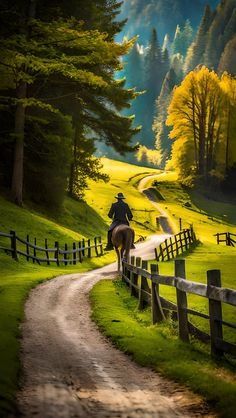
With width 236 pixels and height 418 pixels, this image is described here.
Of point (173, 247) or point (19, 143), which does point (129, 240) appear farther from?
point (173, 247)

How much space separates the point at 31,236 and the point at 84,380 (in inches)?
818

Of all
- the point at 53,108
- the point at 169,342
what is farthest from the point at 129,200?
the point at 169,342

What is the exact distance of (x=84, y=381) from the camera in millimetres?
7039

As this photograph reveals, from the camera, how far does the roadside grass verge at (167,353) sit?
6.46m

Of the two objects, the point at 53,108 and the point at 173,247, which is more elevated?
the point at 53,108

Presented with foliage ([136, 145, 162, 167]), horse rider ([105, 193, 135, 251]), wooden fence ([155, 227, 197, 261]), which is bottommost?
wooden fence ([155, 227, 197, 261])

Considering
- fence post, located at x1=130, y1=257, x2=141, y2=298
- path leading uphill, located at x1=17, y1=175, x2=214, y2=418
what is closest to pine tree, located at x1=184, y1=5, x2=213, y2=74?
fence post, located at x1=130, y1=257, x2=141, y2=298

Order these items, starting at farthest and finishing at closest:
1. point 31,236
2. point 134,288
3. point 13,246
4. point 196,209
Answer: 1. point 196,209
2. point 31,236
3. point 13,246
4. point 134,288

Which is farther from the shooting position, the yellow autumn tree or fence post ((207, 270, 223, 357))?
the yellow autumn tree

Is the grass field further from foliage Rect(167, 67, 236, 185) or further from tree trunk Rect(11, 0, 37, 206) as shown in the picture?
foliage Rect(167, 67, 236, 185)

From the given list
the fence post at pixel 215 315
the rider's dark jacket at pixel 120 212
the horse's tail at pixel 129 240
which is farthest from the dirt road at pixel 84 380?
the rider's dark jacket at pixel 120 212

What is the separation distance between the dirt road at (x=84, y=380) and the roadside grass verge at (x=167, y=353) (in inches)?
8.7

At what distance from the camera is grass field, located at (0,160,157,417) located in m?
7.47

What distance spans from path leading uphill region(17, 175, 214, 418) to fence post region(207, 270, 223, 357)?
47.1 inches
